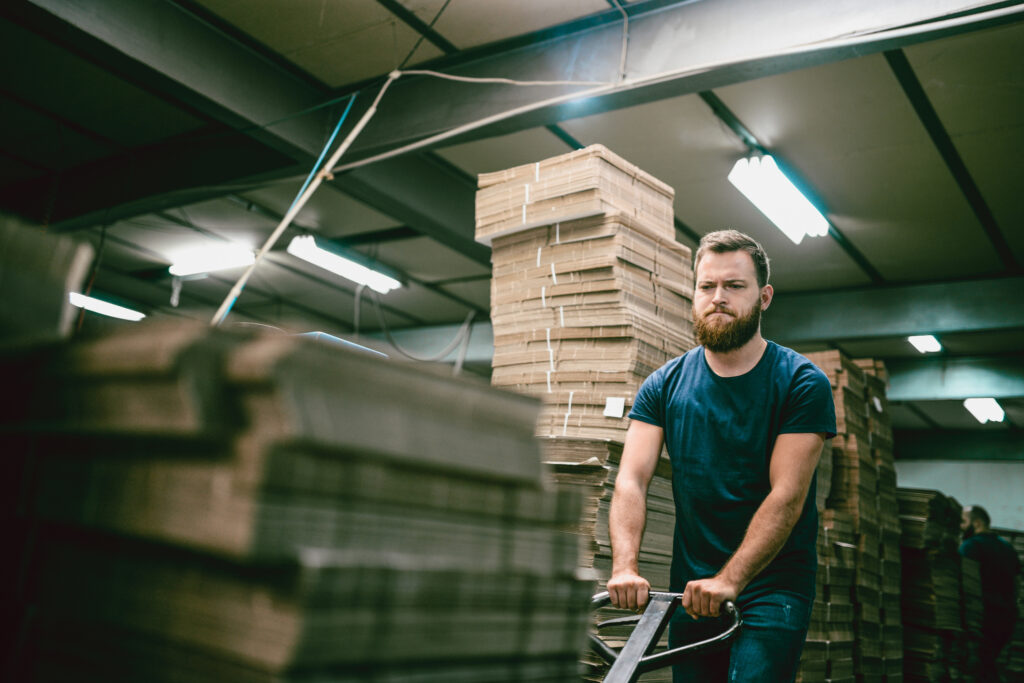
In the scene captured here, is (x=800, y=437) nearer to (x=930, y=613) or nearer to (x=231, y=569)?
(x=231, y=569)

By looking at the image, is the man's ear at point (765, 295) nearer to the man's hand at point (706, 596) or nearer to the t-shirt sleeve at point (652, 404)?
the t-shirt sleeve at point (652, 404)

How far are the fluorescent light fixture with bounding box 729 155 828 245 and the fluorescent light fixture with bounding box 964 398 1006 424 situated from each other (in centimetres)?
824

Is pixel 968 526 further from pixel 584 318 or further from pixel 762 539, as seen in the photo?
pixel 762 539

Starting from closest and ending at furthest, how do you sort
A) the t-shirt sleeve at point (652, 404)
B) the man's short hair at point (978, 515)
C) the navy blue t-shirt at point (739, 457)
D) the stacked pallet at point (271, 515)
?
the stacked pallet at point (271, 515) < the navy blue t-shirt at point (739, 457) < the t-shirt sleeve at point (652, 404) < the man's short hair at point (978, 515)

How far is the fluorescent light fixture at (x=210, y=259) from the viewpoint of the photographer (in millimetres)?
8953

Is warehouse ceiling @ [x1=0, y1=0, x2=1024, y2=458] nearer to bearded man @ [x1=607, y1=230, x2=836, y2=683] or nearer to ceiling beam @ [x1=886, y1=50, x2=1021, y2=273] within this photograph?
ceiling beam @ [x1=886, y1=50, x2=1021, y2=273]

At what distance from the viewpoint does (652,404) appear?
3.14 m

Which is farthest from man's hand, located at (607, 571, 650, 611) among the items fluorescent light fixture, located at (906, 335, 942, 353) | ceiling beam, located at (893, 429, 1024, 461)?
ceiling beam, located at (893, 429, 1024, 461)

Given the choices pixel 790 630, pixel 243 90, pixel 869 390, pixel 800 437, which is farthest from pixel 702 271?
pixel 869 390

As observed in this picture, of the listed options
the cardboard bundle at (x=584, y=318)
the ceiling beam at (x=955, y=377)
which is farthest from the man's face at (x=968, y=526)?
the cardboard bundle at (x=584, y=318)

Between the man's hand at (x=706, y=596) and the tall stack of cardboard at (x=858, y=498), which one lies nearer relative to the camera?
the man's hand at (x=706, y=596)

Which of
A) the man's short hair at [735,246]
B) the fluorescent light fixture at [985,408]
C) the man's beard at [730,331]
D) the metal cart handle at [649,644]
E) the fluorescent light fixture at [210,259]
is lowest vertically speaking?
the metal cart handle at [649,644]

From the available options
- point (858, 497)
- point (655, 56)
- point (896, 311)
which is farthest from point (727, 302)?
point (896, 311)

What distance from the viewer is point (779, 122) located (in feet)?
19.9
